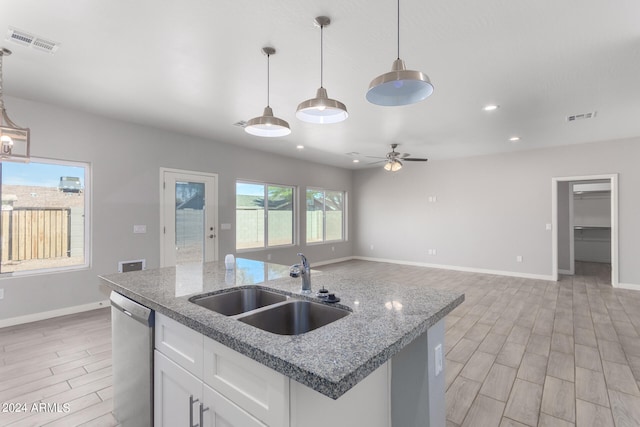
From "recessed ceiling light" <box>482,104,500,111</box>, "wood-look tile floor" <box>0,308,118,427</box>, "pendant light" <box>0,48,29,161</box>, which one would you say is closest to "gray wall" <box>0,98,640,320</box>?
"wood-look tile floor" <box>0,308,118,427</box>

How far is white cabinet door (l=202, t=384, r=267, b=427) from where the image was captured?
3.33ft

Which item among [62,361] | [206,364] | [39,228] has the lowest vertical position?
[62,361]

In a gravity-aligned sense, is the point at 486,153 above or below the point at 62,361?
above

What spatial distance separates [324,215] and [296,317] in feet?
22.2

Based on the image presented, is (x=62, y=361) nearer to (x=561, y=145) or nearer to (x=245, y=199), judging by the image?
(x=245, y=199)

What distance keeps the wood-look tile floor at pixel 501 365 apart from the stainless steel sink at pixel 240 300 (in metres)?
1.14

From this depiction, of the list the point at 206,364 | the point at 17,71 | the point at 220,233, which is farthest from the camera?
the point at 220,233

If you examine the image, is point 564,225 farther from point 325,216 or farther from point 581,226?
point 325,216

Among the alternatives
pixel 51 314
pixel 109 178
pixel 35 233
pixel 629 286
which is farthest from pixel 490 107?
pixel 51 314

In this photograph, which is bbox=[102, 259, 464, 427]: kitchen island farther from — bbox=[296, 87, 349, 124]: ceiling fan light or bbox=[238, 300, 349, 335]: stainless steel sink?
bbox=[296, 87, 349, 124]: ceiling fan light

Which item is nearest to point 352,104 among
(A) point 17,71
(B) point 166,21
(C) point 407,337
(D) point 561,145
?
(B) point 166,21

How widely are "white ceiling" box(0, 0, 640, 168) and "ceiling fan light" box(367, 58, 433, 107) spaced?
808 mm

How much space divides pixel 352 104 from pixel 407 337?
3.26m

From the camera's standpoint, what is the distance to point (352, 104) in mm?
3773
